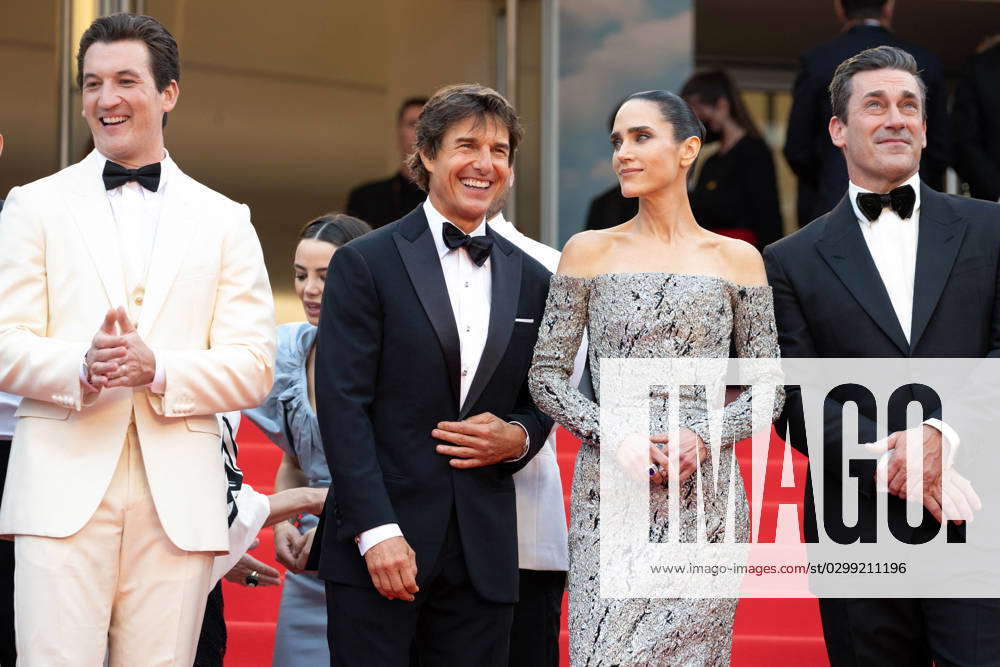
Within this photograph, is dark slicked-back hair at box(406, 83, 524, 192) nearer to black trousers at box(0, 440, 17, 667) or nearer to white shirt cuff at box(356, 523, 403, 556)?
white shirt cuff at box(356, 523, 403, 556)

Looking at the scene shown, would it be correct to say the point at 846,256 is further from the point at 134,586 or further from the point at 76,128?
the point at 76,128

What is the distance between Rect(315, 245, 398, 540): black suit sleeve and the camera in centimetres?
360

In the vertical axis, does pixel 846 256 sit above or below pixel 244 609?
above

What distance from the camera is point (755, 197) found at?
7809 mm

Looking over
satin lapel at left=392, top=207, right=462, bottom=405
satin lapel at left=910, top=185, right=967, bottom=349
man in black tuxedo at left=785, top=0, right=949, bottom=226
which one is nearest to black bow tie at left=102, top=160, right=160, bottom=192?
satin lapel at left=392, top=207, right=462, bottom=405

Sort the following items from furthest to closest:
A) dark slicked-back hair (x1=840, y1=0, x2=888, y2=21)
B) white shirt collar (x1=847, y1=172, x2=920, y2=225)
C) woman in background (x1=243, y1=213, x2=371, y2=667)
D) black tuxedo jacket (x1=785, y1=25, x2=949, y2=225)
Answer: dark slicked-back hair (x1=840, y1=0, x2=888, y2=21) < black tuxedo jacket (x1=785, y1=25, x2=949, y2=225) < woman in background (x1=243, y1=213, x2=371, y2=667) < white shirt collar (x1=847, y1=172, x2=920, y2=225)

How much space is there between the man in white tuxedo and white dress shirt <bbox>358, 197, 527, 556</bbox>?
1.59 feet

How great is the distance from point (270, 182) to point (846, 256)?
5853mm

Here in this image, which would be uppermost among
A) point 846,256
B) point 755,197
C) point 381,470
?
point 755,197

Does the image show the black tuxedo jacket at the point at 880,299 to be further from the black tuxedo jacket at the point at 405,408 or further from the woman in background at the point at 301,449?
the woman in background at the point at 301,449

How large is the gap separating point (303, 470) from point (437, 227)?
3.94ft

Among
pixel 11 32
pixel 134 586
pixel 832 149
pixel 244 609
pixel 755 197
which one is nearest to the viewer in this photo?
pixel 134 586

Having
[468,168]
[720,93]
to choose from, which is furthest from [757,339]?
[720,93]

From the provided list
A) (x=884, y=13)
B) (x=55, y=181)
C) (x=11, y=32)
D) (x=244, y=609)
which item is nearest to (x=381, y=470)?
(x=55, y=181)
